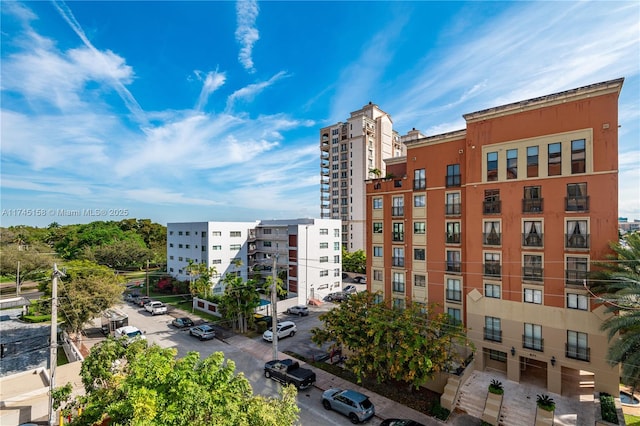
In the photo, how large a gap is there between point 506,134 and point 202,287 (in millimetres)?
38308

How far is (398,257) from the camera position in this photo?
89.9 ft

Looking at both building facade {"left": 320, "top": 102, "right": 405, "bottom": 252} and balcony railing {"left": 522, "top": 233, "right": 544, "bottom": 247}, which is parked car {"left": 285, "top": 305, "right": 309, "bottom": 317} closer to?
balcony railing {"left": 522, "top": 233, "right": 544, "bottom": 247}

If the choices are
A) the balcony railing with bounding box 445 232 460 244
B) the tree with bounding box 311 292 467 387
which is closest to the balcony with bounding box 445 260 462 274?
the balcony railing with bounding box 445 232 460 244

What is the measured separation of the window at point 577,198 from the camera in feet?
63.7

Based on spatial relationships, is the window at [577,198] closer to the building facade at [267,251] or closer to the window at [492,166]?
the window at [492,166]

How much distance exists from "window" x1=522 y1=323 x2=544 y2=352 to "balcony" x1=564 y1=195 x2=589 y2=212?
8142 mm

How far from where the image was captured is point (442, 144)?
25.5 m

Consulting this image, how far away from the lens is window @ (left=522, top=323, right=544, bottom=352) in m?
20.6

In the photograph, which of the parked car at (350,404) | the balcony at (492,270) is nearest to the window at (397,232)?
the balcony at (492,270)

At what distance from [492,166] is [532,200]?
3.62m

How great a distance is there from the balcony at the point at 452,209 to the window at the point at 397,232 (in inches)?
159

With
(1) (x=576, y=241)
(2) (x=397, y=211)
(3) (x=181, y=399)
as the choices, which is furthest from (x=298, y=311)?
(3) (x=181, y=399)

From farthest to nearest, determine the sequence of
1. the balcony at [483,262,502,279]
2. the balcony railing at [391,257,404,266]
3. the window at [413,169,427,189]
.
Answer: the balcony railing at [391,257,404,266], the window at [413,169,427,189], the balcony at [483,262,502,279]

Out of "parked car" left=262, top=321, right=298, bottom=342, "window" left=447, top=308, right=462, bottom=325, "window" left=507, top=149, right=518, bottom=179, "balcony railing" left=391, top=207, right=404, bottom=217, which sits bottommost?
"parked car" left=262, top=321, right=298, bottom=342
